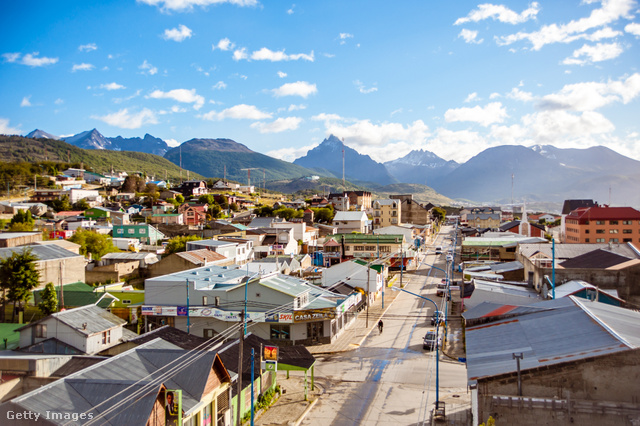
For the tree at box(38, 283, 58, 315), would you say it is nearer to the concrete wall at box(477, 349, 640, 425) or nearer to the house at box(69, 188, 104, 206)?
the concrete wall at box(477, 349, 640, 425)

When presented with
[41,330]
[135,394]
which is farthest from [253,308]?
[135,394]

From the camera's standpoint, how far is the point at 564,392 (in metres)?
13.5

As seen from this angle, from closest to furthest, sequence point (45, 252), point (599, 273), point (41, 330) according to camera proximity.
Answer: point (41, 330) < point (599, 273) < point (45, 252)

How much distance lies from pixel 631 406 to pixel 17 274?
3795 centimetres

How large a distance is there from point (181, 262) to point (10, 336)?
56.9 ft

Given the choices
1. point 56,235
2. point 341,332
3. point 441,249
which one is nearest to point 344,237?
point 441,249

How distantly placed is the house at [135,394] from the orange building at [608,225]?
243 ft

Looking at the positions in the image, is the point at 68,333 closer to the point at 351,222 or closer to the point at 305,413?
the point at 305,413

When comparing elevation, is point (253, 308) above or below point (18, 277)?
below

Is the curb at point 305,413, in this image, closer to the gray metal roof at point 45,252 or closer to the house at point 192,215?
the gray metal roof at point 45,252

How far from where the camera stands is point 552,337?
16.8m

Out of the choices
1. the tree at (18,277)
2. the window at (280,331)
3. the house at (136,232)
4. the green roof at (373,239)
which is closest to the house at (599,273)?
the window at (280,331)

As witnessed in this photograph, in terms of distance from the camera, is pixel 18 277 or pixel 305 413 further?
pixel 18 277

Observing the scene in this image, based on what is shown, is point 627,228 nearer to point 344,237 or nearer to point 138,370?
point 344,237
